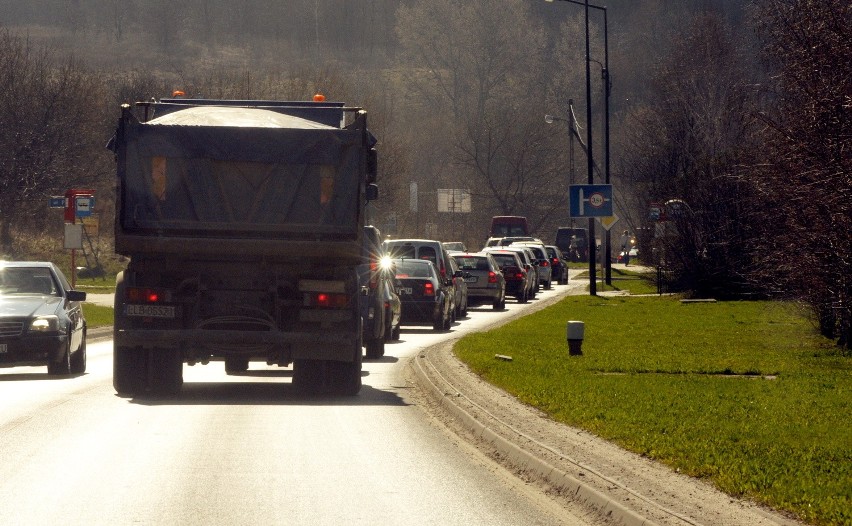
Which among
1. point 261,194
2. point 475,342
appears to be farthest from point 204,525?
point 475,342

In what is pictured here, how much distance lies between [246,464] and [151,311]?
5.53 metres

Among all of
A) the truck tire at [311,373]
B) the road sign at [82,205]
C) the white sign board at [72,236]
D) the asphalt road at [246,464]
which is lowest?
the asphalt road at [246,464]

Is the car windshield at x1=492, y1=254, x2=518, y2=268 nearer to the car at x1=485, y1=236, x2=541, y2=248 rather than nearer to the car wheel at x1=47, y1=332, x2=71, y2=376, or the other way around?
the car at x1=485, y1=236, x2=541, y2=248

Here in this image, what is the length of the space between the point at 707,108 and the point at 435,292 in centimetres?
2899

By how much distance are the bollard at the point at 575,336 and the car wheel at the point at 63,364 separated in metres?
7.11

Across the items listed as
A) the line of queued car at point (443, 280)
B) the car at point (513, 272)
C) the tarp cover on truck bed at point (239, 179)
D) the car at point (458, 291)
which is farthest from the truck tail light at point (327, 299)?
the car at point (513, 272)

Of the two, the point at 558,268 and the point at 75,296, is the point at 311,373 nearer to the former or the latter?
the point at 75,296

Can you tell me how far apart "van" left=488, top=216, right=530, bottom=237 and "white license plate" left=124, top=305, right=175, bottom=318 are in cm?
7537

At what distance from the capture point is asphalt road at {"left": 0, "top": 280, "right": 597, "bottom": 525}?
9.36 metres

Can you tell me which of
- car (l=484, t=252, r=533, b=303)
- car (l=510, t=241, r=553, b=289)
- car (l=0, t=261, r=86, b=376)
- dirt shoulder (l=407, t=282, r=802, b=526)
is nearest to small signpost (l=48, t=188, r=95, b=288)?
car (l=484, t=252, r=533, b=303)

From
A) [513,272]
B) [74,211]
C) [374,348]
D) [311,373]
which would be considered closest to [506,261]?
[513,272]

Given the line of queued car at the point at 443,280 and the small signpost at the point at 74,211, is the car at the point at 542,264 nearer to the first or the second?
the line of queued car at the point at 443,280

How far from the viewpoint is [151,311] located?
16641mm

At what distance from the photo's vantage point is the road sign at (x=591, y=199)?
44125 millimetres
